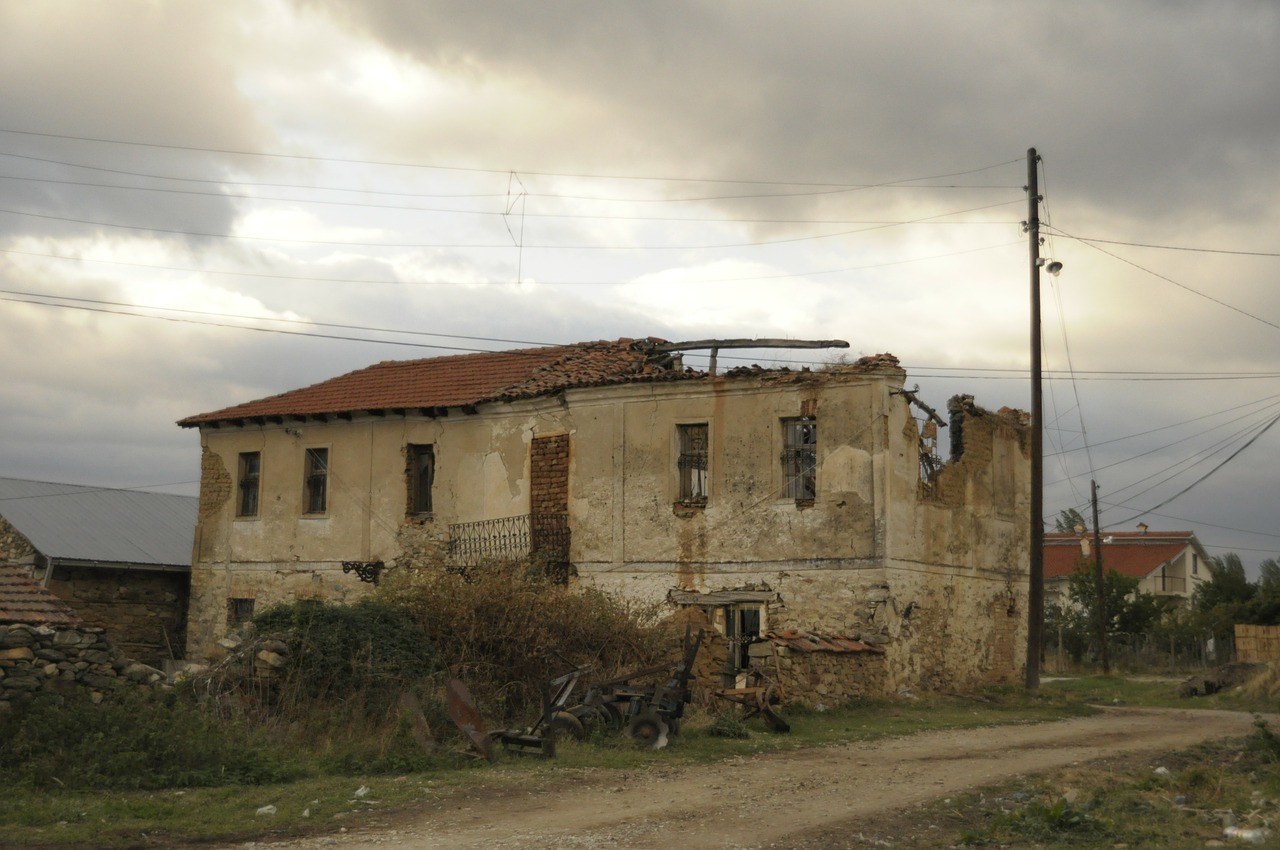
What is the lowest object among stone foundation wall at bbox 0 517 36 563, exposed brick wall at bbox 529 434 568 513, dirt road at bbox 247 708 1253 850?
dirt road at bbox 247 708 1253 850

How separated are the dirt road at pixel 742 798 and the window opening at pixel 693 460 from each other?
8.14 metres

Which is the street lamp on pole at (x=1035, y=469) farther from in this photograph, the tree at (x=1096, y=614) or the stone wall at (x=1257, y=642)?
the tree at (x=1096, y=614)

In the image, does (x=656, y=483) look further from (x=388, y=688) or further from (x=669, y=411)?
(x=388, y=688)

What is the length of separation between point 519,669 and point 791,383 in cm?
856

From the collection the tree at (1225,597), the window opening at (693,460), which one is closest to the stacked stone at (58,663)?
the window opening at (693,460)

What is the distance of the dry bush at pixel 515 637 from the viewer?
1595 cm

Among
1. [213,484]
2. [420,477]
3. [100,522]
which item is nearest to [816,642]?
[420,477]

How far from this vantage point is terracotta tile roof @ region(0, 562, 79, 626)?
41.5 feet

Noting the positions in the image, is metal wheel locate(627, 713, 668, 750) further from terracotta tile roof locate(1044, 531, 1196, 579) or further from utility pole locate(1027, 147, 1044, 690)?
terracotta tile roof locate(1044, 531, 1196, 579)

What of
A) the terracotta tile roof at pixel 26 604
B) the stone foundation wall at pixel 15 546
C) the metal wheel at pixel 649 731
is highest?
the stone foundation wall at pixel 15 546

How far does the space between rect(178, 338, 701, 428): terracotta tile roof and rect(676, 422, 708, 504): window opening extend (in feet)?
3.51

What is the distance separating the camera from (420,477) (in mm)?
27188

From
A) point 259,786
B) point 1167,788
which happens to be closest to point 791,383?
point 1167,788

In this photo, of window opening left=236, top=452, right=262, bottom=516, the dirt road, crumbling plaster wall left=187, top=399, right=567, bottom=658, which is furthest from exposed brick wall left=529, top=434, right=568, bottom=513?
the dirt road
